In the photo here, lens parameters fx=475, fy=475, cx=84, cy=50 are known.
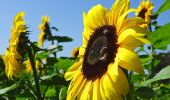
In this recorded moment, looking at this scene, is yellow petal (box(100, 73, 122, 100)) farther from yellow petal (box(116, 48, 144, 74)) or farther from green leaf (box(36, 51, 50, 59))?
green leaf (box(36, 51, 50, 59))

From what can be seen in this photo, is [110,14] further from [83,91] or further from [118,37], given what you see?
[83,91]

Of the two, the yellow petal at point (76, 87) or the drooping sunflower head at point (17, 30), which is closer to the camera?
the yellow petal at point (76, 87)

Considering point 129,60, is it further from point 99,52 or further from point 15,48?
point 15,48

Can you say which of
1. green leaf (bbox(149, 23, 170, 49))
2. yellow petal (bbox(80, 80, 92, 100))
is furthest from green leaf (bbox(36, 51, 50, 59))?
green leaf (bbox(149, 23, 170, 49))

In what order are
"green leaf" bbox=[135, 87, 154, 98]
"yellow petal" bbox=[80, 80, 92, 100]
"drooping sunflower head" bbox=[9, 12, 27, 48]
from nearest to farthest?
A: "green leaf" bbox=[135, 87, 154, 98] < "yellow petal" bbox=[80, 80, 92, 100] < "drooping sunflower head" bbox=[9, 12, 27, 48]

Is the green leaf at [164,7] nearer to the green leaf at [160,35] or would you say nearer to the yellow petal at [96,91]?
the green leaf at [160,35]

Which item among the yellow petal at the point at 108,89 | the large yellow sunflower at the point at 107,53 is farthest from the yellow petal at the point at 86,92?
the yellow petal at the point at 108,89

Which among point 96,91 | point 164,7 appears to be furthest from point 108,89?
point 164,7
